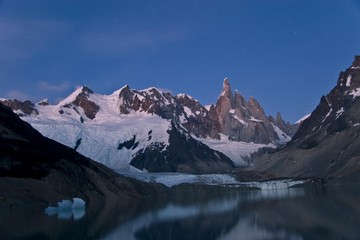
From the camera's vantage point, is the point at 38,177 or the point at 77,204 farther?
the point at 38,177

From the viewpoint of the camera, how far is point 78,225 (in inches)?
3068

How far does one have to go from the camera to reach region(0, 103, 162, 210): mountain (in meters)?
129

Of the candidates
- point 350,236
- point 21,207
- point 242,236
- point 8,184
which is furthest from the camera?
point 8,184

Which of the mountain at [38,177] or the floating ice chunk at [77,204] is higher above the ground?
the mountain at [38,177]

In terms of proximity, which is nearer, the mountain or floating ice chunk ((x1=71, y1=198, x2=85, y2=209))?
the mountain

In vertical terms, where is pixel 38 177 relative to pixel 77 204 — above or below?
above

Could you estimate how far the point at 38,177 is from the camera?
152 metres

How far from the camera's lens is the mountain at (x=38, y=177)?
129 meters

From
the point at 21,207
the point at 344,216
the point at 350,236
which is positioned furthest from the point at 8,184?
the point at 350,236

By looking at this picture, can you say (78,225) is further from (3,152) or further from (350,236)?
(3,152)

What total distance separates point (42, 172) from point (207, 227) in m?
96.7

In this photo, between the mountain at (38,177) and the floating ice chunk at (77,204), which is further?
the floating ice chunk at (77,204)

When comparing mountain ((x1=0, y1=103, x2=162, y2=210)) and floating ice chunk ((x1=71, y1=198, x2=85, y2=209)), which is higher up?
mountain ((x1=0, y1=103, x2=162, y2=210))

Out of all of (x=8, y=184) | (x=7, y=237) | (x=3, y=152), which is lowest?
(x=7, y=237)
